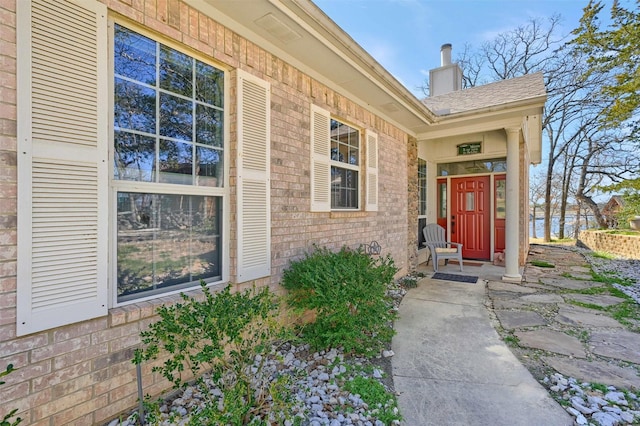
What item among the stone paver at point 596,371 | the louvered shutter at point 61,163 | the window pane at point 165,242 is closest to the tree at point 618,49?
the stone paver at point 596,371

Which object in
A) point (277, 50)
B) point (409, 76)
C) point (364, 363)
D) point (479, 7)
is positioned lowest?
point (364, 363)

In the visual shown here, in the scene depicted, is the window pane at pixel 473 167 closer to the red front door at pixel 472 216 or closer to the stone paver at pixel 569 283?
the red front door at pixel 472 216

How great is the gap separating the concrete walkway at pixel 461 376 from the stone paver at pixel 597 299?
1.61 metres

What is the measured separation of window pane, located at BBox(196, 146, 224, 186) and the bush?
113 centimetres

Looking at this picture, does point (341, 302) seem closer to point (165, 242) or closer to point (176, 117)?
point (165, 242)

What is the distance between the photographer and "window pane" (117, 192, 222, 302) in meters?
1.98

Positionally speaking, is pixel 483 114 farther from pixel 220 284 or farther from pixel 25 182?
pixel 25 182

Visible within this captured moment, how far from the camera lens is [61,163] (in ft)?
5.38

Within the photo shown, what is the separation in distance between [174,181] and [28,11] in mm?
1143

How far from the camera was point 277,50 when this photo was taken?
9.63ft

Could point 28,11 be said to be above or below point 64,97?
above

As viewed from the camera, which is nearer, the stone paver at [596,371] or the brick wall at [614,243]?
the stone paver at [596,371]

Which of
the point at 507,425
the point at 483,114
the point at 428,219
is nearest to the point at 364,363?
the point at 507,425

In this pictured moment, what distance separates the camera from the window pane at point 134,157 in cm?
194
